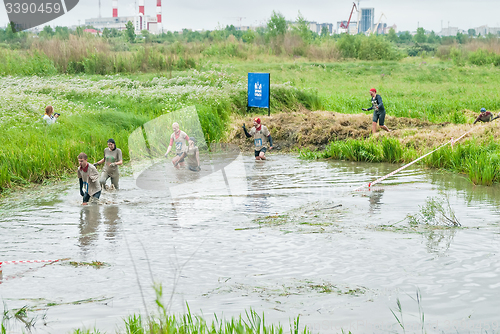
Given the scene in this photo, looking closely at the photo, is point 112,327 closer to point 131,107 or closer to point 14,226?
point 14,226

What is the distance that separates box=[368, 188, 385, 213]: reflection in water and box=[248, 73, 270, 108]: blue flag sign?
10080 mm

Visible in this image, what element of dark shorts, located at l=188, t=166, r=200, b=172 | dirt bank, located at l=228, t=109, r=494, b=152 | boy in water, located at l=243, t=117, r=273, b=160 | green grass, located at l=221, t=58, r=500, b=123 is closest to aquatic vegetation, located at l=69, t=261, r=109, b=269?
dark shorts, located at l=188, t=166, r=200, b=172

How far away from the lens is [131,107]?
2116cm

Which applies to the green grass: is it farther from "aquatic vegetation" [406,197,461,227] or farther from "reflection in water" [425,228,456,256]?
"reflection in water" [425,228,456,256]

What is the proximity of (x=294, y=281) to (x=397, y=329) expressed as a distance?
152 cm

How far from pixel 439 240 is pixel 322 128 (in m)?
11.4

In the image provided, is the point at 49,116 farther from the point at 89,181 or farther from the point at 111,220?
the point at 111,220

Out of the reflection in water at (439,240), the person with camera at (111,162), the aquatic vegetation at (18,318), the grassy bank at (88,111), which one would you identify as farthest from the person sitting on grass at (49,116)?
the reflection in water at (439,240)

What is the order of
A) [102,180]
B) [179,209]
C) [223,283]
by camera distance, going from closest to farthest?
[223,283]
[179,209]
[102,180]

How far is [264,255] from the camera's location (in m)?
7.23

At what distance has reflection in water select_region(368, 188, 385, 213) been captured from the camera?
9758 mm

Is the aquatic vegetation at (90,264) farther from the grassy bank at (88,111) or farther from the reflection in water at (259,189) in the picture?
the grassy bank at (88,111)

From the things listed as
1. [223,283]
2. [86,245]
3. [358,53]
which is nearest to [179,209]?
[86,245]

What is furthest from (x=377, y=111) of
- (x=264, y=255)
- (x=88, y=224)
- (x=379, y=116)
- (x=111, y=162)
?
(x=264, y=255)
